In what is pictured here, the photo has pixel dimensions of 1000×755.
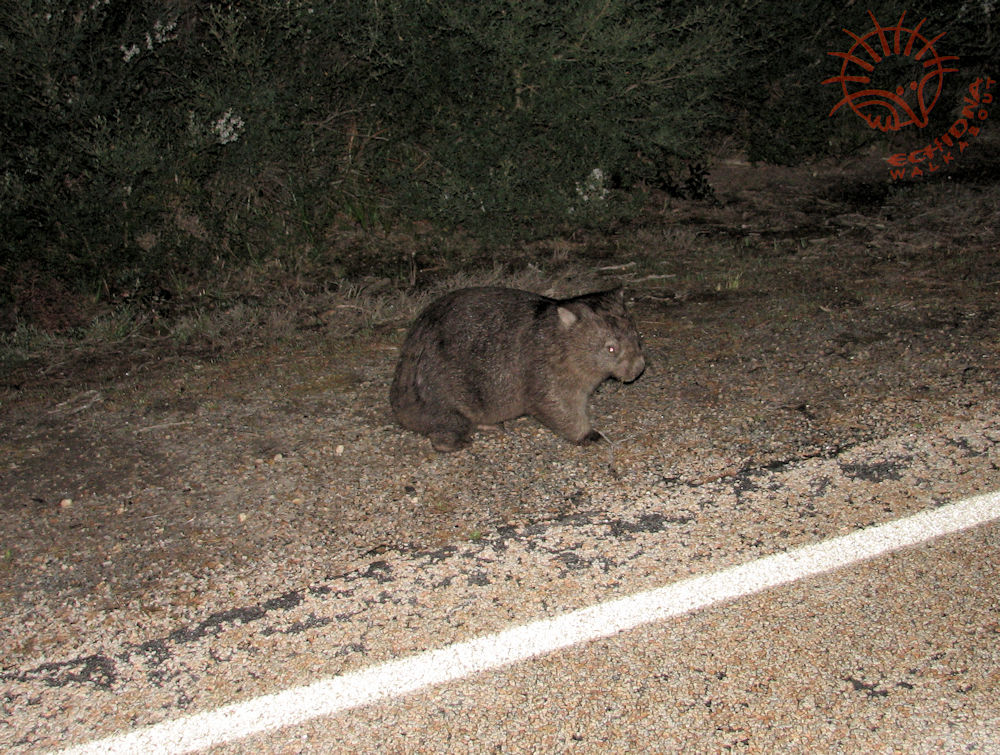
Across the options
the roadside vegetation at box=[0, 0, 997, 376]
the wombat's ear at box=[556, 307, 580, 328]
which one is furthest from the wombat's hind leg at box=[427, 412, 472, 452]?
the roadside vegetation at box=[0, 0, 997, 376]

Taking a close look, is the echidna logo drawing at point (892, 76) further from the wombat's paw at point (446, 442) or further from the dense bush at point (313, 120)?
the wombat's paw at point (446, 442)

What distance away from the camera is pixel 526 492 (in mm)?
4375

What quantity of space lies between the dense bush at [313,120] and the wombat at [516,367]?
12.2 ft

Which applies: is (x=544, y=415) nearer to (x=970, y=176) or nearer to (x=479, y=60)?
(x=479, y=60)

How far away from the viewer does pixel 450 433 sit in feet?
15.8

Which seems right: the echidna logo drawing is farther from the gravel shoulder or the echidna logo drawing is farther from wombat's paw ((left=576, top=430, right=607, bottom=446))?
wombat's paw ((left=576, top=430, right=607, bottom=446))

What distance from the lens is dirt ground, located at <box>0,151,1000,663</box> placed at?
395cm

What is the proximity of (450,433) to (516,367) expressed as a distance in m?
0.56

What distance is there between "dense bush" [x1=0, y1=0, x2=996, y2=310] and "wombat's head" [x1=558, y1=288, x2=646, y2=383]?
3.88 meters

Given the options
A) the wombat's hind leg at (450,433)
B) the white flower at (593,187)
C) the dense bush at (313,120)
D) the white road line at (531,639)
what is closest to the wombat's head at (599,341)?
the wombat's hind leg at (450,433)

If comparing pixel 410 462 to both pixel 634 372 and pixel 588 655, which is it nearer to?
pixel 634 372

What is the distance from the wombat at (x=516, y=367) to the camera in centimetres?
488

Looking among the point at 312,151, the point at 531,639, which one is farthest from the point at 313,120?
the point at 531,639

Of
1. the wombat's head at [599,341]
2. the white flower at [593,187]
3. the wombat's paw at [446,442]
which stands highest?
the white flower at [593,187]
